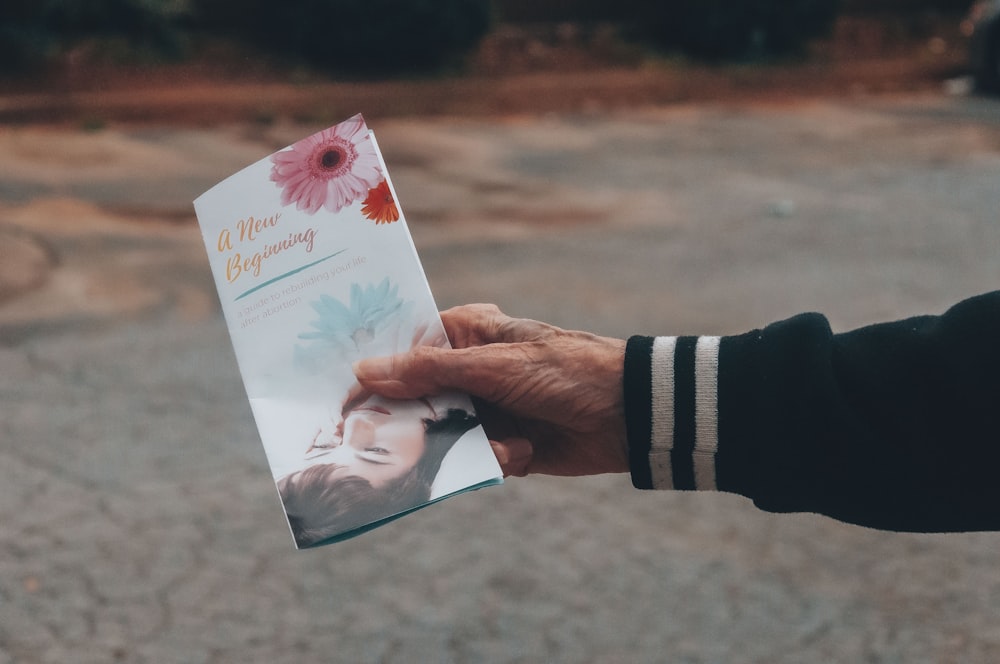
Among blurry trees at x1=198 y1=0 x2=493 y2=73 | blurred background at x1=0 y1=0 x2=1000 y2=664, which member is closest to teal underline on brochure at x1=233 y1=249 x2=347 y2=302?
blurred background at x1=0 y1=0 x2=1000 y2=664

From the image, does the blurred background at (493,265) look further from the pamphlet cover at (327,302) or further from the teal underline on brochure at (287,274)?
the teal underline on brochure at (287,274)

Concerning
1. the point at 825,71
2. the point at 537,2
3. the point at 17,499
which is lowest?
the point at 17,499

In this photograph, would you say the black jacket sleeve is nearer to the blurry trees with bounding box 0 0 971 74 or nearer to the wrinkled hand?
the wrinkled hand

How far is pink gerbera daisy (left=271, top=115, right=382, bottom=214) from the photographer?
75.5 inches

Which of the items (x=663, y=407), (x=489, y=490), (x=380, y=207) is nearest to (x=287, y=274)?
(x=380, y=207)

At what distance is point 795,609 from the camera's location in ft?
11.7

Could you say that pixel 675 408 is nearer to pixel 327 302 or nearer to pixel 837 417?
pixel 837 417

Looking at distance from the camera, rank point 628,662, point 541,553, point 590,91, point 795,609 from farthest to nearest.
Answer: point 590,91 < point 541,553 < point 795,609 < point 628,662

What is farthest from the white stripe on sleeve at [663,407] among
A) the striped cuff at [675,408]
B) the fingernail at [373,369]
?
the fingernail at [373,369]

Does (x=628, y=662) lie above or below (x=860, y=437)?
below

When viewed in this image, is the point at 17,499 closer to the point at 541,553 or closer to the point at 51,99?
the point at 541,553

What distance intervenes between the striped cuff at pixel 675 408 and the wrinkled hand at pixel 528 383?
0.33 feet

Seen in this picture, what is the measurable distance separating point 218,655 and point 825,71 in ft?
32.2

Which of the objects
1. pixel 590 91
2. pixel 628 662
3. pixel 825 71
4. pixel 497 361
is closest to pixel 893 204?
pixel 590 91
